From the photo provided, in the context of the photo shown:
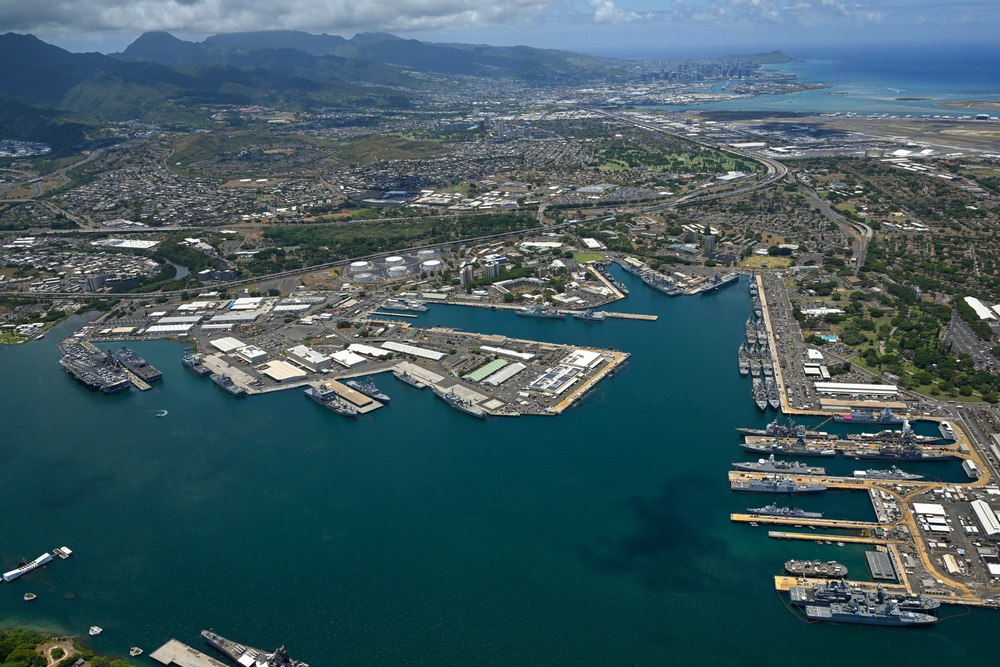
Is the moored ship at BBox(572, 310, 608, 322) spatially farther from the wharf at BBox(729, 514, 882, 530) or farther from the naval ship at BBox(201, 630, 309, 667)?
the naval ship at BBox(201, 630, 309, 667)

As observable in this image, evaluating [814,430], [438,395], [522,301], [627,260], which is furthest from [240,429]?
[627,260]

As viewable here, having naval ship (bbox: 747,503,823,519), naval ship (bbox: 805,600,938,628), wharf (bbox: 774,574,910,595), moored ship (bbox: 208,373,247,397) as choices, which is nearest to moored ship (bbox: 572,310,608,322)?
naval ship (bbox: 747,503,823,519)

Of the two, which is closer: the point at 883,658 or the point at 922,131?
the point at 883,658

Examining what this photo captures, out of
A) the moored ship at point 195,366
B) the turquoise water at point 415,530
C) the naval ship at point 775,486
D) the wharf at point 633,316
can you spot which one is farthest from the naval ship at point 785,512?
the moored ship at point 195,366

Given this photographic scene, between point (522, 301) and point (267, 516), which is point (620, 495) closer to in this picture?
point (267, 516)

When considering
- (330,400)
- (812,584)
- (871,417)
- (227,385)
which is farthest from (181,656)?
(871,417)
